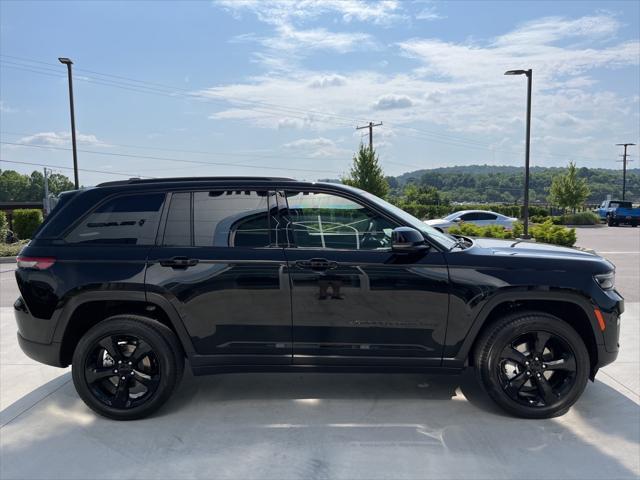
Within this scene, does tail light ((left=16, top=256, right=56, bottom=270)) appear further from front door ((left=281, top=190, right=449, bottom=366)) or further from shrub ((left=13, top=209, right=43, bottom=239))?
shrub ((left=13, top=209, right=43, bottom=239))

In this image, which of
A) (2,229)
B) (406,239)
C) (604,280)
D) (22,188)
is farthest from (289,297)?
(22,188)

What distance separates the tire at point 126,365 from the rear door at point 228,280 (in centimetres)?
23

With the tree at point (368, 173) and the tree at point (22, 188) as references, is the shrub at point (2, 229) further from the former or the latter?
the tree at point (22, 188)

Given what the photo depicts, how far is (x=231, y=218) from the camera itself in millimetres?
3629

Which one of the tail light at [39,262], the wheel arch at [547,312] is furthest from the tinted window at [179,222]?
the wheel arch at [547,312]

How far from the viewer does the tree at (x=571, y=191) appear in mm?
41625

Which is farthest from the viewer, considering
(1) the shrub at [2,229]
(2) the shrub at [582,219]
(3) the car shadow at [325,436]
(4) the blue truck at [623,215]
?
(2) the shrub at [582,219]

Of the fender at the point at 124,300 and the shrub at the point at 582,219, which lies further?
the shrub at the point at 582,219

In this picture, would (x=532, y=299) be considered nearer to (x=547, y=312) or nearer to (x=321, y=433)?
(x=547, y=312)

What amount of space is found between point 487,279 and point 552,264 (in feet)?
1.64

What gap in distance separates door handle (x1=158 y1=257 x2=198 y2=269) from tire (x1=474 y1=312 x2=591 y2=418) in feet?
7.22

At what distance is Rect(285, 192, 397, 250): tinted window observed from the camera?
357 centimetres

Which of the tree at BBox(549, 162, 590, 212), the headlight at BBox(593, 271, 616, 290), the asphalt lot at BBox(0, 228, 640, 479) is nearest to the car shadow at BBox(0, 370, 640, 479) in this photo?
the asphalt lot at BBox(0, 228, 640, 479)

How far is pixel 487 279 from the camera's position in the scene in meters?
3.45
